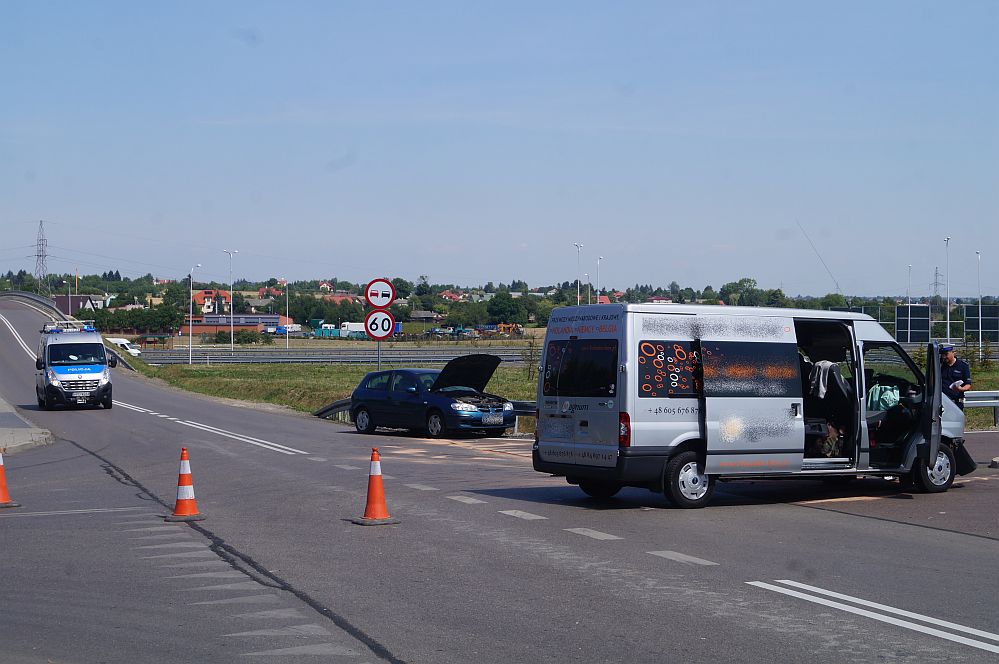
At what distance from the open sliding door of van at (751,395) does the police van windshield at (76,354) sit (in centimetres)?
2886

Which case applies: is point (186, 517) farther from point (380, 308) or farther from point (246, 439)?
point (380, 308)

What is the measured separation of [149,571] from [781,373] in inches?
306

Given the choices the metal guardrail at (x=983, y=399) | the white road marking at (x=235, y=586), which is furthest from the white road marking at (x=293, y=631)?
the metal guardrail at (x=983, y=399)

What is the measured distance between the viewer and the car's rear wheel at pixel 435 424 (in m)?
24.0

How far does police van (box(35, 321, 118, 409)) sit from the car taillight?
1086 inches

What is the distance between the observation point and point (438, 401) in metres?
24.0

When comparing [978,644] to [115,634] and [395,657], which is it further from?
[115,634]

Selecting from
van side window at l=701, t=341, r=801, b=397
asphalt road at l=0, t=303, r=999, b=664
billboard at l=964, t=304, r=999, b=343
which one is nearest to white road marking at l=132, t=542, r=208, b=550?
asphalt road at l=0, t=303, r=999, b=664

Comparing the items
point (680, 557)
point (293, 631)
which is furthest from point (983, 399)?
point (293, 631)

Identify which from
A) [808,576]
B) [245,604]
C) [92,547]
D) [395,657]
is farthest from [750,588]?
[92,547]

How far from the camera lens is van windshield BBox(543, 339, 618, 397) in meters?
12.6

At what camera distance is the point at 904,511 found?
12.7m

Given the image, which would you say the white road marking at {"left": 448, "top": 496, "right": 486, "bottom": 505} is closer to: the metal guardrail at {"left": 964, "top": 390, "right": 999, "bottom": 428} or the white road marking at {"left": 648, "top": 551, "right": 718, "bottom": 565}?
the white road marking at {"left": 648, "top": 551, "right": 718, "bottom": 565}

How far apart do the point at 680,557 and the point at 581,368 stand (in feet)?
12.7
